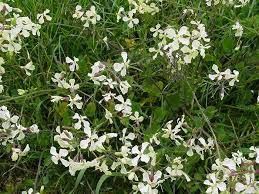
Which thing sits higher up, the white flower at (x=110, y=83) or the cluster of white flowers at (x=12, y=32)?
the cluster of white flowers at (x=12, y=32)

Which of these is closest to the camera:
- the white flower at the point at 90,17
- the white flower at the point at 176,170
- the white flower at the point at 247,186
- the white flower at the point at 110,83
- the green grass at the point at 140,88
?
the white flower at the point at 247,186

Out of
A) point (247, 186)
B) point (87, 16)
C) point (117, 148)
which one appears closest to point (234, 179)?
point (247, 186)

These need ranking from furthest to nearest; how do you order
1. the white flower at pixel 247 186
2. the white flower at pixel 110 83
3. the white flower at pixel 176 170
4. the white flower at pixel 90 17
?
the white flower at pixel 90 17 < the white flower at pixel 110 83 < the white flower at pixel 176 170 < the white flower at pixel 247 186

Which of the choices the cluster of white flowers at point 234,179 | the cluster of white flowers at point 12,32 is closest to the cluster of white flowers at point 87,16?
the cluster of white flowers at point 12,32

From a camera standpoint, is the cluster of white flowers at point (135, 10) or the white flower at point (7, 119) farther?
the cluster of white flowers at point (135, 10)

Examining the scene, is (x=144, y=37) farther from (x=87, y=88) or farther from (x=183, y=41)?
(x=183, y=41)

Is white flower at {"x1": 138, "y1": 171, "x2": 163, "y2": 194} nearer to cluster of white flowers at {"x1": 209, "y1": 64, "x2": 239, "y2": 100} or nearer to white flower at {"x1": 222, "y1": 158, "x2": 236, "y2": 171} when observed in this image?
white flower at {"x1": 222, "y1": 158, "x2": 236, "y2": 171}

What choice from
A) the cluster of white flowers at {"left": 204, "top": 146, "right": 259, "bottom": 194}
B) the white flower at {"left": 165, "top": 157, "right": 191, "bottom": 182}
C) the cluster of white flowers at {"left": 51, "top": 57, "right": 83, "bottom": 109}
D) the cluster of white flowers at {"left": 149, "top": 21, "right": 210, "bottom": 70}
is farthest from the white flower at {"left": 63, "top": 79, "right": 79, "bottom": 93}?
the cluster of white flowers at {"left": 204, "top": 146, "right": 259, "bottom": 194}

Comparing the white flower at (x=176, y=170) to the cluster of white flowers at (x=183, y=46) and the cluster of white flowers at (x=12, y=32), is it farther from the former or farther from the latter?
the cluster of white flowers at (x=12, y=32)
